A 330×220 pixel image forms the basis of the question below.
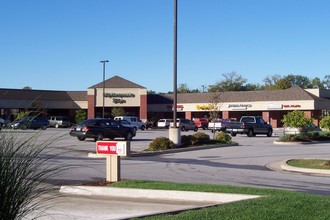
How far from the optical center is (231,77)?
5177 inches

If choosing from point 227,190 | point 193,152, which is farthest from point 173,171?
point 193,152

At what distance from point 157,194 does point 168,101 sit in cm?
7215

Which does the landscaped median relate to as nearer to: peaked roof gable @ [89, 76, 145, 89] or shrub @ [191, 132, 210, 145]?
shrub @ [191, 132, 210, 145]

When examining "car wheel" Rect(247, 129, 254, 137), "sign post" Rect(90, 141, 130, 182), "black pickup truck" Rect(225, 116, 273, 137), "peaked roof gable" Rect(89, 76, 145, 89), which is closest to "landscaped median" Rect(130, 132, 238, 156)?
"sign post" Rect(90, 141, 130, 182)

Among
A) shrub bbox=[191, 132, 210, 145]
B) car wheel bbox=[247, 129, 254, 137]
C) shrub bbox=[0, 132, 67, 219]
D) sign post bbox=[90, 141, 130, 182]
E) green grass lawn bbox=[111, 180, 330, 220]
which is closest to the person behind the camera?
shrub bbox=[0, 132, 67, 219]

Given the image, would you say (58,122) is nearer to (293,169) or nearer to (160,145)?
(160,145)

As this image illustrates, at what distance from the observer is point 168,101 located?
8312 centimetres

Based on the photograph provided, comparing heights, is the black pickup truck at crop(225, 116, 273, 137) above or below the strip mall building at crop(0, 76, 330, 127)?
below

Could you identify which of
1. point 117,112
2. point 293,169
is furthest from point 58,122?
point 293,169

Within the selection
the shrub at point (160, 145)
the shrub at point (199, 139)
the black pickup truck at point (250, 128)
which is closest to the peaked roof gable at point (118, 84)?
→ the black pickup truck at point (250, 128)

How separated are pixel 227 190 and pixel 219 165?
28.8 ft

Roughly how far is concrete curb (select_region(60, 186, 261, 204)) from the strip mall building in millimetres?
59486

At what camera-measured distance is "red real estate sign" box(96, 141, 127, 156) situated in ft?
41.7

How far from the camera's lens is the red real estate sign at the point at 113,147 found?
500 inches
